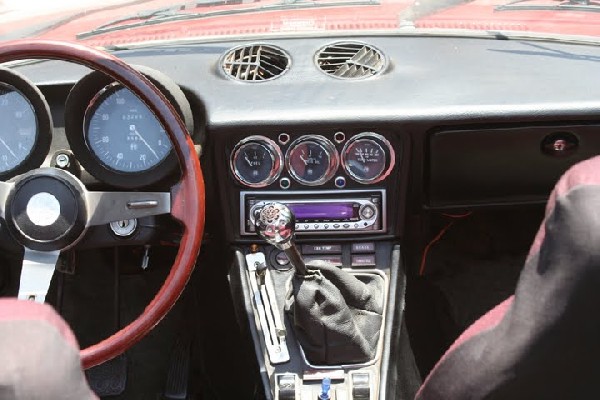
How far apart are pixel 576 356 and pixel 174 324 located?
1.90 meters

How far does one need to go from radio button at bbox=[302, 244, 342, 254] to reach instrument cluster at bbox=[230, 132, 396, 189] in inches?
7.1

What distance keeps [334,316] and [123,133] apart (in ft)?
2.33

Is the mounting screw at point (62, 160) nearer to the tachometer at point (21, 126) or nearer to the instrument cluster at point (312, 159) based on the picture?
the tachometer at point (21, 126)

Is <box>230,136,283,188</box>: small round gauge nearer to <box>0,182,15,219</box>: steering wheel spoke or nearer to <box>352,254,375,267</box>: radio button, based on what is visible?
<box>352,254,375,267</box>: radio button

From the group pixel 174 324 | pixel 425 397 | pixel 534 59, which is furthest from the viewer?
pixel 174 324

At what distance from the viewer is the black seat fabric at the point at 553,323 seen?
1276 millimetres

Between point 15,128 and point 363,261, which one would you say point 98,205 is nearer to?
point 15,128

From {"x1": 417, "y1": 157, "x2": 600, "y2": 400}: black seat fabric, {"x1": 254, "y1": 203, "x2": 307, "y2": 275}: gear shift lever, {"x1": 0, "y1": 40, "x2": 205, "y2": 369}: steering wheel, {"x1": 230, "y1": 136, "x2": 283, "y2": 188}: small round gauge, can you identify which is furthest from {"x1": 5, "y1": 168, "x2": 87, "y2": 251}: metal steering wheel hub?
{"x1": 417, "y1": 157, "x2": 600, "y2": 400}: black seat fabric

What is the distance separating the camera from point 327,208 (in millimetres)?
2477

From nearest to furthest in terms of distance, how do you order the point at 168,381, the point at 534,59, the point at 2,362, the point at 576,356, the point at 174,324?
the point at 2,362 → the point at 576,356 → the point at 534,59 → the point at 168,381 → the point at 174,324

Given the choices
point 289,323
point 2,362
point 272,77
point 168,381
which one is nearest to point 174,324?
point 168,381

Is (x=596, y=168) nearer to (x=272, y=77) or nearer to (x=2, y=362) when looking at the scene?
(x=2, y=362)

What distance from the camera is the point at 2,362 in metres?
1.21

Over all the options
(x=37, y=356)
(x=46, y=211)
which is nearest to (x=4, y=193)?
(x=46, y=211)
